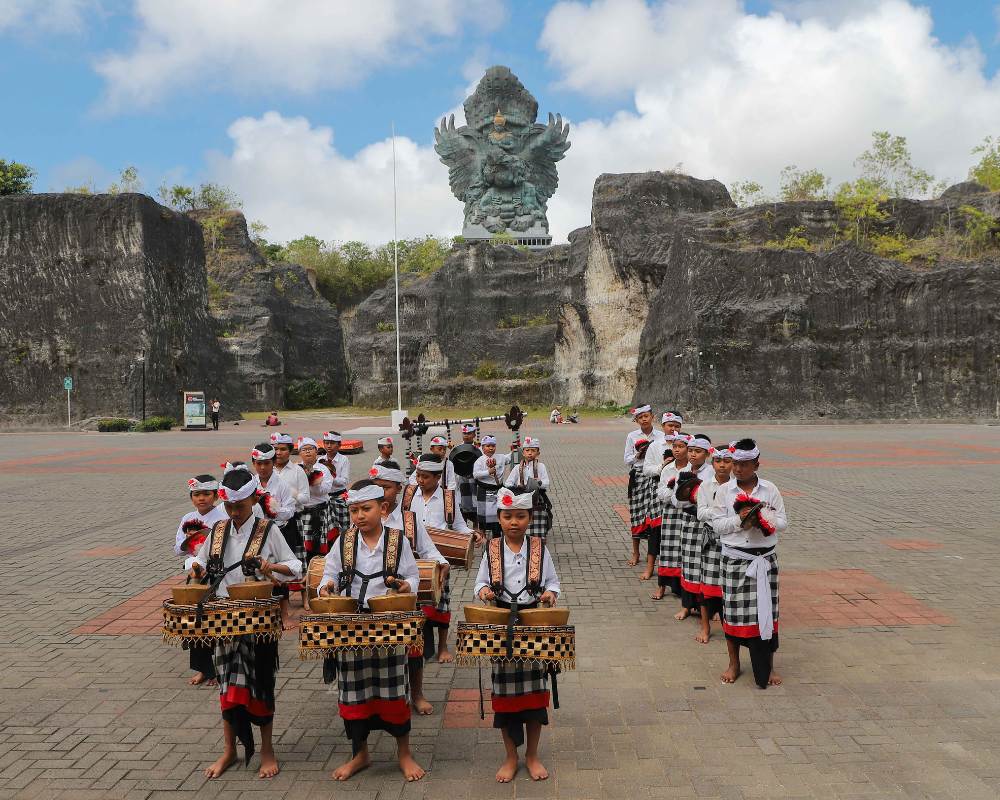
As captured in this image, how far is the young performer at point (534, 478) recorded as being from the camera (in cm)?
853

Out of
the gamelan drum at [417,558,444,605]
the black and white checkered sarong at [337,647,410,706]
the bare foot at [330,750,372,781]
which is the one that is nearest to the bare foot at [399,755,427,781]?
the bare foot at [330,750,372,781]

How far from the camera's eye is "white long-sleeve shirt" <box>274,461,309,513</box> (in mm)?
7641

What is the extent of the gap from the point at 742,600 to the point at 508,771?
2189 millimetres

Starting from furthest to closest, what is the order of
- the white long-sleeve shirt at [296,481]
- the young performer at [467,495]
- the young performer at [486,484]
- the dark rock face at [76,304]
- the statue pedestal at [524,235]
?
the statue pedestal at [524,235] < the dark rock face at [76,304] < the young performer at [467,495] < the young performer at [486,484] < the white long-sleeve shirt at [296,481]

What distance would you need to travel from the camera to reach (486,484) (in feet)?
29.9

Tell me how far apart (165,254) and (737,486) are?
44.9 metres

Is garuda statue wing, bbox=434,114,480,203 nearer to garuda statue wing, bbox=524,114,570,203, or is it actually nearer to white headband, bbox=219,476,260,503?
garuda statue wing, bbox=524,114,570,203

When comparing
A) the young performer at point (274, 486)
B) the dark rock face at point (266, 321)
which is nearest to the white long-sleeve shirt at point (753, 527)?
the young performer at point (274, 486)

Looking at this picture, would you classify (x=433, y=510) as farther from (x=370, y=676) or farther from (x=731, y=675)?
(x=731, y=675)

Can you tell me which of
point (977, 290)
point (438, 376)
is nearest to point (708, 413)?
point (977, 290)

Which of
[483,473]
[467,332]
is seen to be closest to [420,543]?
[483,473]

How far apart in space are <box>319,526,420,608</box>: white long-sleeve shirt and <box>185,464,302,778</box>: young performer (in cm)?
26

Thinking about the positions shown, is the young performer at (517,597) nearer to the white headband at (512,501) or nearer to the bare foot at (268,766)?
the white headband at (512,501)

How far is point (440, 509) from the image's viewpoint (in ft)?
21.6
